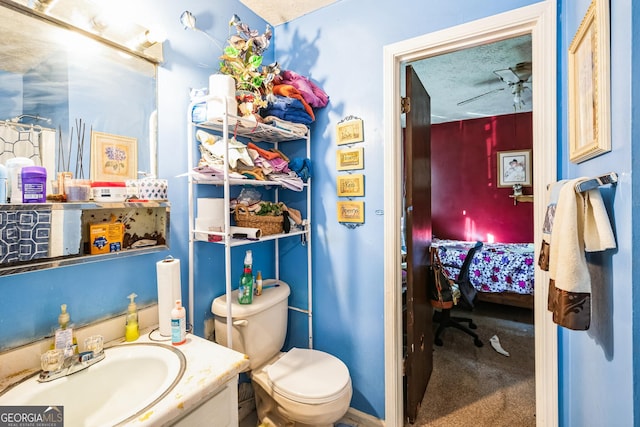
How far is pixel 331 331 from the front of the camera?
1884mm

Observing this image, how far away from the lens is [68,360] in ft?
3.30

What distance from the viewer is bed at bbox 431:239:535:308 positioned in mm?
3250

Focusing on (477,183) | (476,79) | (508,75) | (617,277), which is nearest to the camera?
(617,277)

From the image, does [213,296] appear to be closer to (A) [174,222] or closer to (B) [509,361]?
(A) [174,222]

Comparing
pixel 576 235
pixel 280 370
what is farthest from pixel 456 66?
pixel 280 370

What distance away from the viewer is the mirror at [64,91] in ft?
3.15

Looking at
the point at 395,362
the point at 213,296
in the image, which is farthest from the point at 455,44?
the point at 213,296

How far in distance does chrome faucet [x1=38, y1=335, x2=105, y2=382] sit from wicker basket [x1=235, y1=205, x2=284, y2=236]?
77 centimetres

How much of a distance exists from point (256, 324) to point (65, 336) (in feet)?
2.59

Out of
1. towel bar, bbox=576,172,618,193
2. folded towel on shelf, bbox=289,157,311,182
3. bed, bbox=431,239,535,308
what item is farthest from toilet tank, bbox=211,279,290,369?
bed, bbox=431,239,535,308

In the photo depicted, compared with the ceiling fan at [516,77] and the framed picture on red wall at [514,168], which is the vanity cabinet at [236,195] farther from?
the framed picture on red wall at [514,168]

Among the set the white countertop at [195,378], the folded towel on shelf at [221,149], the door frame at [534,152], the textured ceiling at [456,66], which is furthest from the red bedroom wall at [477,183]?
the white countertop at [195,378]

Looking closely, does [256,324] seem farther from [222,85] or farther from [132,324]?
[222,85]

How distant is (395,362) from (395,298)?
0.36 m
